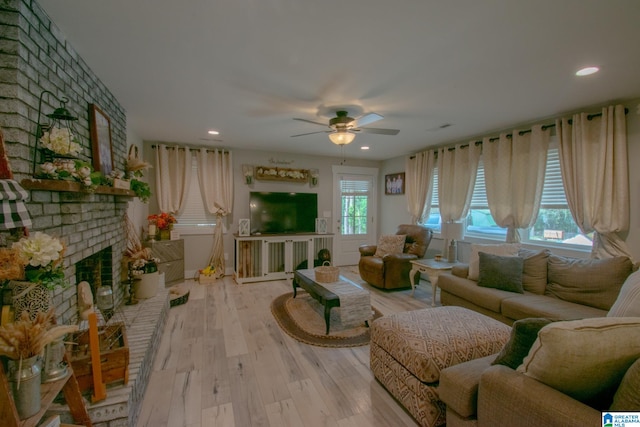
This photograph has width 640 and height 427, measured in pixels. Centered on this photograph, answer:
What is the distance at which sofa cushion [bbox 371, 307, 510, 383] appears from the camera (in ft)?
5.73

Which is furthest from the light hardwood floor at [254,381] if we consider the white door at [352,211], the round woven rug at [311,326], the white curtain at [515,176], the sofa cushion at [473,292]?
the white door at [352,211]

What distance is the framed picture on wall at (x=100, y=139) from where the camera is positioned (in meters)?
2.32

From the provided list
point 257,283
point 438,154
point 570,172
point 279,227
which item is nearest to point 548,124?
point 570,172

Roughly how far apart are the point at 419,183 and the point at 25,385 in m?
5.36

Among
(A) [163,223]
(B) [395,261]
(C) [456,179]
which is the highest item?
(C) [456,179]

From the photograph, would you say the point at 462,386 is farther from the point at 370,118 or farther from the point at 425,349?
the point at 370,118

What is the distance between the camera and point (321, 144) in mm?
4910

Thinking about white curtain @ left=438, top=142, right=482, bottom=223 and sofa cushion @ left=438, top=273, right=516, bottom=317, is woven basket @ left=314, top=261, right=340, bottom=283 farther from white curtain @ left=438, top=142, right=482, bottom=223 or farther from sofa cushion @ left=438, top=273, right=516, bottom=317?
Result: white curtain @ left=438, top=142, right=482, bottom=223

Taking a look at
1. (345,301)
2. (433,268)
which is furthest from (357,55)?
(433,268)

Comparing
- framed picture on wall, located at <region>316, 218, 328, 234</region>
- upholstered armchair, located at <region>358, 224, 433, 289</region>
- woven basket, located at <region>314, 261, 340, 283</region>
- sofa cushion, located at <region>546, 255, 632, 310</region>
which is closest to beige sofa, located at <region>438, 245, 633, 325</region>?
sofa cushion, located at <region>546, 255, 632, 310</region>

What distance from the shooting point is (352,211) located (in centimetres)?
637

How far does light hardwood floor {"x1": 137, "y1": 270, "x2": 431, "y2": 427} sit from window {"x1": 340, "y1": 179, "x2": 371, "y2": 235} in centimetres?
335

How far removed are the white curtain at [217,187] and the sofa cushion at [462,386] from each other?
436 cm

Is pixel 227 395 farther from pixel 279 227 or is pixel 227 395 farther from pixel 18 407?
pixel 279 227
